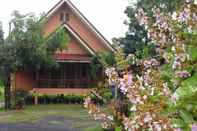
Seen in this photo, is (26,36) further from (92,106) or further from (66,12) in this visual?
(92,106)

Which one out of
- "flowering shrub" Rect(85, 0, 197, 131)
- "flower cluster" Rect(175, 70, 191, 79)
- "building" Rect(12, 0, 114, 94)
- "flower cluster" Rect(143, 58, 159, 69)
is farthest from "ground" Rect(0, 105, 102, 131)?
"flower cluster" Rect(175, 70, 191, 79)

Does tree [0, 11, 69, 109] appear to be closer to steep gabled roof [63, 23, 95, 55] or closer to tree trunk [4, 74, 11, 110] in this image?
tree trunk [4, 74, 11, 110]

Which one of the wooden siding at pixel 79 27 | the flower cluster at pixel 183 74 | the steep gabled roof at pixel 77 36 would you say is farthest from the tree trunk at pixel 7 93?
the flower cluster at pixel 183 74

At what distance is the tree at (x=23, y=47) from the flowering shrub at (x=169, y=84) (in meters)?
27.6

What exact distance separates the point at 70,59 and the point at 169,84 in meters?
33.0

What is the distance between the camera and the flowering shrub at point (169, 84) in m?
2.53

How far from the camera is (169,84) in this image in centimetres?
292

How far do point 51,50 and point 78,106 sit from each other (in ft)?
11.3

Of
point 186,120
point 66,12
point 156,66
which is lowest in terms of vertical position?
point 186,120

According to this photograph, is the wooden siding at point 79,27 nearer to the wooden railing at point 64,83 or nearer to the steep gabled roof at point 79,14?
the steep gabled roof at point 79,14

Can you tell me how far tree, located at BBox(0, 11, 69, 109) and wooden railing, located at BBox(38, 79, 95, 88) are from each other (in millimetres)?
3988

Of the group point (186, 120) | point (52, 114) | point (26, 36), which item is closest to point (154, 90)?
point (186, 120)

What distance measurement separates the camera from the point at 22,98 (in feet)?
106

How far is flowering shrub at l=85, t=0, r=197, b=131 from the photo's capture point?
2533mm
